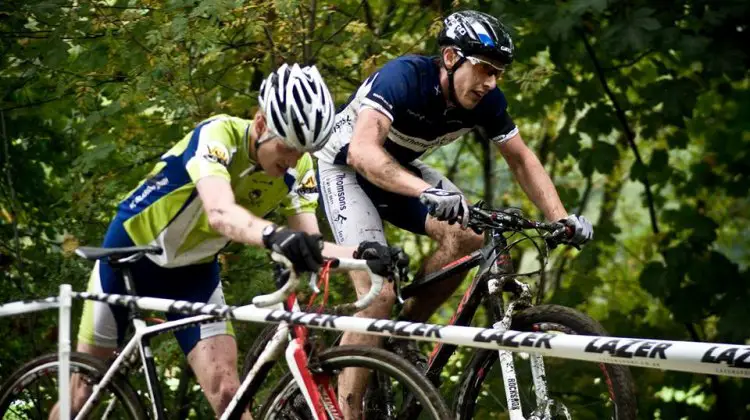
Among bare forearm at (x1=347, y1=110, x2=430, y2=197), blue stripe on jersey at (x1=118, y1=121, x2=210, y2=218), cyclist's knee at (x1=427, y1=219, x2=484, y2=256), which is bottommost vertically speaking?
cyclist's knee at (x1=427, y1=219, x2=484, y2=256)

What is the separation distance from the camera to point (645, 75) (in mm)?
10734

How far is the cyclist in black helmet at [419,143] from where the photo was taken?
552cm

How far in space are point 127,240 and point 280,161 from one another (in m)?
0.88

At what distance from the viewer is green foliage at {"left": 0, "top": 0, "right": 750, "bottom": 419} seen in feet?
24.7

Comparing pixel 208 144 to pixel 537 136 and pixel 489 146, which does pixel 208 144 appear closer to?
pixel 489 146

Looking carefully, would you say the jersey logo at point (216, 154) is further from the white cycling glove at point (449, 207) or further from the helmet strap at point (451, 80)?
the helmet strap at point (451, 80)

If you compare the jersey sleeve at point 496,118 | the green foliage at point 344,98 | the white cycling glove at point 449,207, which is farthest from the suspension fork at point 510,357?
the green foliage at point 344,98

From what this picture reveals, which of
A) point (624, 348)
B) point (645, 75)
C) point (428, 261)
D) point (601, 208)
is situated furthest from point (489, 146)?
point (624, 348)

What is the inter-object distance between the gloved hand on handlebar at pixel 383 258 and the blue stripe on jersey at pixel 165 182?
2.68 feet

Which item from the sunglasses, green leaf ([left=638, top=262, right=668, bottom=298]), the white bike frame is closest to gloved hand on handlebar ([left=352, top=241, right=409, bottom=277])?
the white bike frame

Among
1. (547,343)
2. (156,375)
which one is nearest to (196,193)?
(156,375)

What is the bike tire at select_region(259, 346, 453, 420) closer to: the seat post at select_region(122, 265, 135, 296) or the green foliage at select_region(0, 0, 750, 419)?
the seat post at select_region(122, 265, 135, 296)

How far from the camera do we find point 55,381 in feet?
18.3

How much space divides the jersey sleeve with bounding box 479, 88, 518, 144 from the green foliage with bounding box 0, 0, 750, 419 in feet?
5.36
